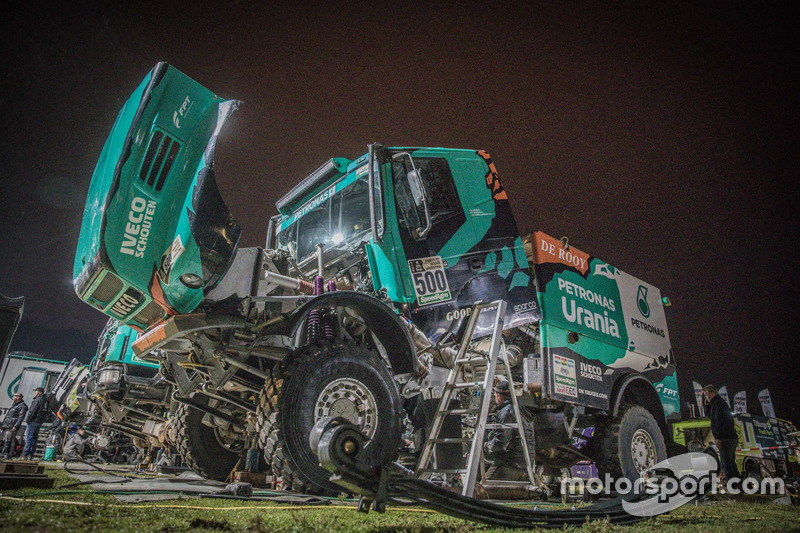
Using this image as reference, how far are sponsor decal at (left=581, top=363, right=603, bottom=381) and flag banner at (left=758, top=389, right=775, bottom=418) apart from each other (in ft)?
86.5

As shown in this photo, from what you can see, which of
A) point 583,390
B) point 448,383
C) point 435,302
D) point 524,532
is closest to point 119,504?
point 524,532

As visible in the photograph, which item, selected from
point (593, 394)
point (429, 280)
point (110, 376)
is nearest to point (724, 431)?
point (593, 394)

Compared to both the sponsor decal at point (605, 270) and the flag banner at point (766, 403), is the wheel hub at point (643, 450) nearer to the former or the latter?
the sponsor decal at point (605, 270)

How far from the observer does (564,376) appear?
5.39 metres

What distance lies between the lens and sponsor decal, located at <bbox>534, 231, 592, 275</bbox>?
→ 228 inches

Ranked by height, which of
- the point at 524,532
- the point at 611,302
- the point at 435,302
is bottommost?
the point at 524,532

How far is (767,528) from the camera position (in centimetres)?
338

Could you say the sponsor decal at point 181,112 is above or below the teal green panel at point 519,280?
above

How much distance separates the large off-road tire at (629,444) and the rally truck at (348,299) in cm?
2

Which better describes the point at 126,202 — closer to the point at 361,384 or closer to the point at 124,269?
the point at 124,269

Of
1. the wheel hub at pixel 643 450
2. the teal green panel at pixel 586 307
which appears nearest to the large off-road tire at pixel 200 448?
the teal green panel at pixel 586 307

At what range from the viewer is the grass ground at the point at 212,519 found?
2.12 m

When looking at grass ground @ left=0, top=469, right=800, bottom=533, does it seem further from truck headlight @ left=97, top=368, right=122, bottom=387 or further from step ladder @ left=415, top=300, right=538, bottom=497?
truck headlight @ left=97, top=368, right=122, bottom=387

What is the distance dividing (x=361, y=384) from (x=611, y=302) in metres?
3.93
